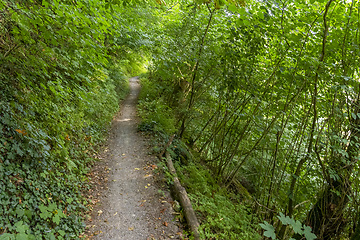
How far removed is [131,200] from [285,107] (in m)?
4.19

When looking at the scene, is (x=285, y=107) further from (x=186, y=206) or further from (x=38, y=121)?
(x=38, y=121)

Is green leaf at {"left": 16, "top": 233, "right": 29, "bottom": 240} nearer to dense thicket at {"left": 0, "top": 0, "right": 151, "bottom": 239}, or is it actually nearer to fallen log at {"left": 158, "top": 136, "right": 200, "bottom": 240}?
dense thicket at {"left": 0, "top": 0, "right": 151, "bottom": 239}

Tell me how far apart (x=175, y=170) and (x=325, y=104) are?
430cm

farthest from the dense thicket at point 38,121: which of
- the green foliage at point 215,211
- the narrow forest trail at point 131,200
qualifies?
the green foliage at point 215,211

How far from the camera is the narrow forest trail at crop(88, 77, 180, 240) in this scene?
441 cm

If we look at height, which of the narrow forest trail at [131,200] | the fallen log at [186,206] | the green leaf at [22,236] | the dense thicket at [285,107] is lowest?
the narrow forest trail at [131,200]

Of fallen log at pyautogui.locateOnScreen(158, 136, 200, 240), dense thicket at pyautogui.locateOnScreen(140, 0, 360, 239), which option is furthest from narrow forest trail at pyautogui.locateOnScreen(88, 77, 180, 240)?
dense thicket at pyautogui.locateOnScreen(140, 0, 360, 239)

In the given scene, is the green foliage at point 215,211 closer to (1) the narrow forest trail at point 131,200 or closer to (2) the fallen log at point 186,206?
(2) the fallen log at point 186,206

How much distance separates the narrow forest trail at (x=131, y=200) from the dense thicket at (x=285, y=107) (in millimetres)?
916

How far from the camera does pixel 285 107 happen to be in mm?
4148

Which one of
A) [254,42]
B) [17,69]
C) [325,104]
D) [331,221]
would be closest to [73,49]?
[17,69]

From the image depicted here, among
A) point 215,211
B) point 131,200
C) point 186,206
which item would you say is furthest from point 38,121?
point 215,211

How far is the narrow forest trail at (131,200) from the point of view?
4410mm

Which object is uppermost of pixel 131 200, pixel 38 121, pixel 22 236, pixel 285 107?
pixel 285 107
